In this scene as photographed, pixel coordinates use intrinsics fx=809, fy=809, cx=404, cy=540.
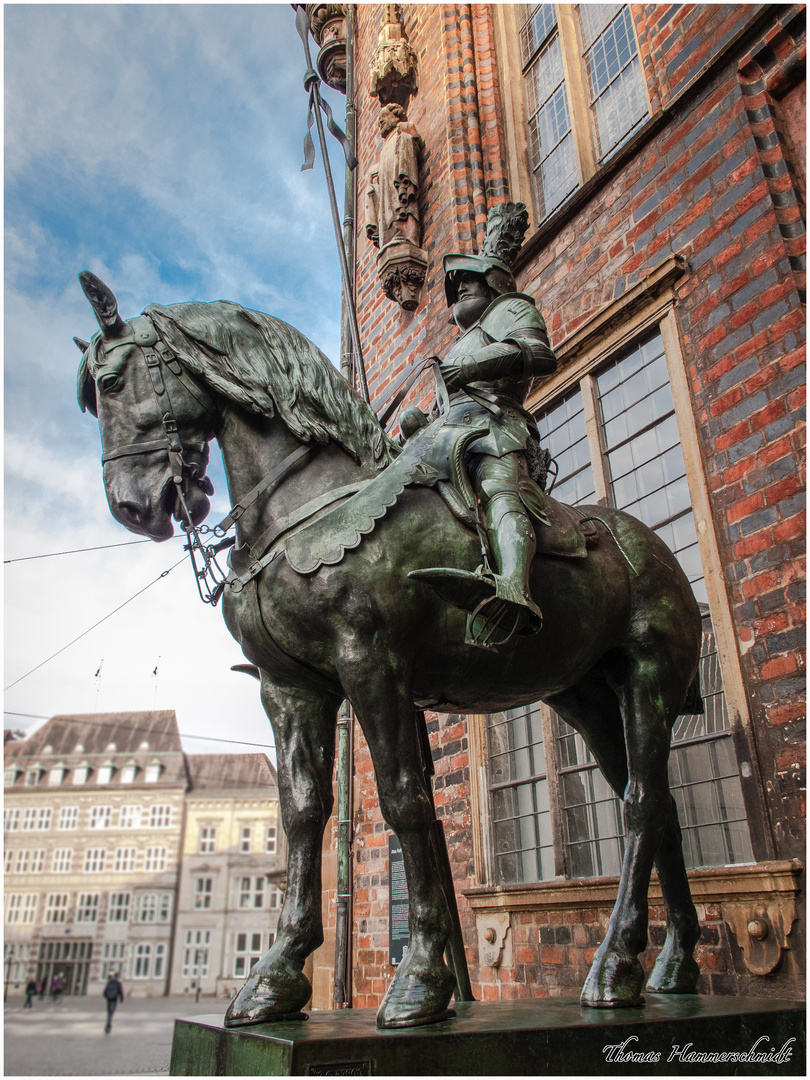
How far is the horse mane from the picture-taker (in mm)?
2801

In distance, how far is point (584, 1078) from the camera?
206 centimetres

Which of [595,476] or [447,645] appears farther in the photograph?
[595,476]

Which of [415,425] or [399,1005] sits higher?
[415,425]

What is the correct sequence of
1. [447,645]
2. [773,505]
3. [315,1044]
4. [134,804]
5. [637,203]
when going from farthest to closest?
[134,804] → [637,203] → [773,505] → [447,645] → [315,1044]

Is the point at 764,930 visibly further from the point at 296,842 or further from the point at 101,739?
the point at 101,739

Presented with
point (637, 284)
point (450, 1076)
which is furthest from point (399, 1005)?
point (637, 284)

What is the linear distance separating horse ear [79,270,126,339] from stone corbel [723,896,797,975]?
373cm

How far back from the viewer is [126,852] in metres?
50.5

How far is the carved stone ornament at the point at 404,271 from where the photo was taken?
7918 millimetres

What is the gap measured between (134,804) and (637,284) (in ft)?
172

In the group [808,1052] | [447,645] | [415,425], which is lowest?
[808,1052]

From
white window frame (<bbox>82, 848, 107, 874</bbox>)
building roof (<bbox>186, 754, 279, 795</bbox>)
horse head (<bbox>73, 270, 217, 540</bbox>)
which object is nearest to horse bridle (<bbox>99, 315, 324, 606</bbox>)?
horse head (<bbox>73, 270, 217, 540</bbox>)

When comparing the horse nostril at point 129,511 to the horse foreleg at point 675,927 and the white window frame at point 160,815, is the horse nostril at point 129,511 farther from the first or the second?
the white window frame at point 160,815

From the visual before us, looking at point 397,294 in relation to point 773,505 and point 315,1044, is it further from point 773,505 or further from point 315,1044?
point 315,1044
